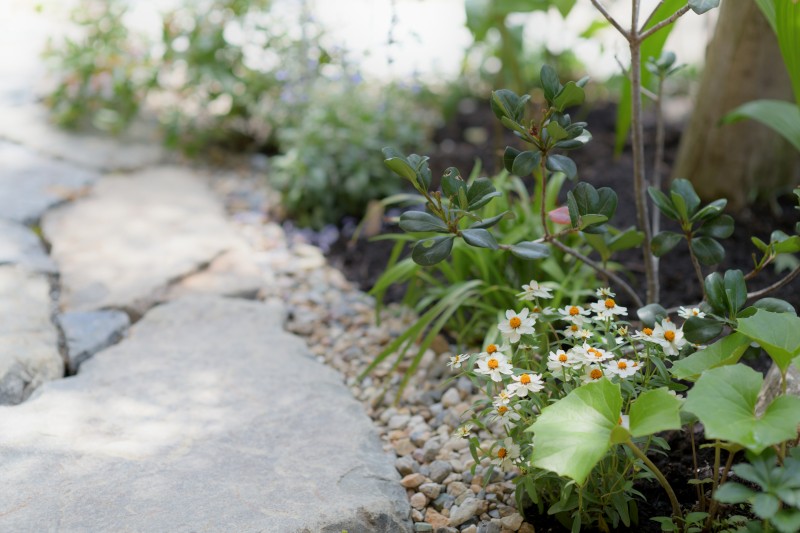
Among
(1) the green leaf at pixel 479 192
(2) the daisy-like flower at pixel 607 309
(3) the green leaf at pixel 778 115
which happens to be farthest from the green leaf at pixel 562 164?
(3) the green leaf at pixel 778 115

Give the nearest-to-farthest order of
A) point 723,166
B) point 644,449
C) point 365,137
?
point 644,449, point 723,166, point 365,137

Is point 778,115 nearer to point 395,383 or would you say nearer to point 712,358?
point 712,358

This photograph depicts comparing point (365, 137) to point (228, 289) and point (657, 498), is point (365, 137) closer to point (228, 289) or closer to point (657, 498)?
point (228, 289)

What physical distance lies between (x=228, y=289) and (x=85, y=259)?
20.5 inches

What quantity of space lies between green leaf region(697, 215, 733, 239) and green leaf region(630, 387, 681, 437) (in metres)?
0.52

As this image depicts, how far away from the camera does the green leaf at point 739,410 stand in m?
1.14

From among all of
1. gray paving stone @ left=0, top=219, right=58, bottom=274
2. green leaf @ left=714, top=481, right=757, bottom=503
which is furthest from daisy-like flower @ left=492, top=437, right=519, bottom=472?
gray paving stone @ left=0, top=219, right=58, bottom=274

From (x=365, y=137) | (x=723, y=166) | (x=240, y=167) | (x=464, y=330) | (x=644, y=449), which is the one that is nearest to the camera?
(x=644, y=449)

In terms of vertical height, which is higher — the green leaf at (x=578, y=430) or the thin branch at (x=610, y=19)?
the thin branch at (x=610, y=19)

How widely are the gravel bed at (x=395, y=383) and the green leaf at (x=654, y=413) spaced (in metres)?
0.41

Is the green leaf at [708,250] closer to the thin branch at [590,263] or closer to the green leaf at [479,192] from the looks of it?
the thin branch at [590,263]

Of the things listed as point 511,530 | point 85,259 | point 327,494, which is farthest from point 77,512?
point 85,259

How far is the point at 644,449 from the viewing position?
4.63 ft

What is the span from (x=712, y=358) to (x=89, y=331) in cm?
167
